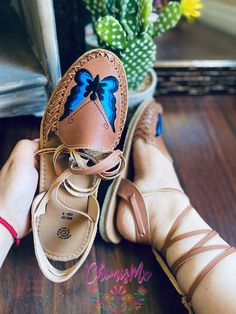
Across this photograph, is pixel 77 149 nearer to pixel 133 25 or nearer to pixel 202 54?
pixel 133 25

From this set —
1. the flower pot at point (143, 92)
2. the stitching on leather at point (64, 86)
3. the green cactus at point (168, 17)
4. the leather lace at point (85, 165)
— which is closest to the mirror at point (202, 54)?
the flower pot at point (143, 92)

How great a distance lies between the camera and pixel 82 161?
0.69m

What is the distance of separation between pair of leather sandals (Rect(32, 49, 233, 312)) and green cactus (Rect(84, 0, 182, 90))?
0.05 m

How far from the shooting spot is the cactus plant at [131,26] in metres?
0.74

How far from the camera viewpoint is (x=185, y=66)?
1.03 metres

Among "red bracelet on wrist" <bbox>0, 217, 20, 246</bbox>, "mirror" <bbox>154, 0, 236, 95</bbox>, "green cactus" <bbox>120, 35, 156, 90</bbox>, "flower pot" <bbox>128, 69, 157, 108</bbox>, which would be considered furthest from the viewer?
"mirror" <bbox>154, 0, 236, 95</bbox>

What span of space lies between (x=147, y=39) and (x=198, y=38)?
40cm

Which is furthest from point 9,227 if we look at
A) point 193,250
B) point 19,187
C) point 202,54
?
point 202,54

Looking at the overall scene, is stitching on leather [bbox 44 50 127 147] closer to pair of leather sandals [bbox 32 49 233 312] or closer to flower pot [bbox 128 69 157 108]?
pair of leather sandals [bbox 32 49 233 312]

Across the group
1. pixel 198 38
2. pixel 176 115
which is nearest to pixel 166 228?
pixel 176 115

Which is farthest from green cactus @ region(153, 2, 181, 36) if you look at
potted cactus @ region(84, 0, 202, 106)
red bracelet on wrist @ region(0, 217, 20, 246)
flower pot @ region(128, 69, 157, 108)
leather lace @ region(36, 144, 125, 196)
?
red bracelet on wrist @ region(0, 217, 20, 246)

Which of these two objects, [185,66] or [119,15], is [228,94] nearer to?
[185,66]

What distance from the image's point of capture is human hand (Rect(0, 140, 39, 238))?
2.15 feet

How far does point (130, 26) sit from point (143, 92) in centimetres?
17
